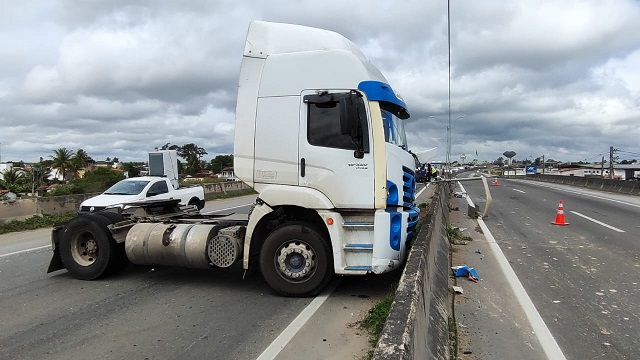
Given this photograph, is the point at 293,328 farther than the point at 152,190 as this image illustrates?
No

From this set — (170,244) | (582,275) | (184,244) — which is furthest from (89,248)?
(582,275)

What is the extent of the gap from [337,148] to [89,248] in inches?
174

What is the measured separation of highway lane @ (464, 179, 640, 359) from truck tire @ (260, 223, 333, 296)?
106 inches

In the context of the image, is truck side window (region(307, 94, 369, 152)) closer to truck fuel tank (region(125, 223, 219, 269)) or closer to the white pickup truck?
truck fuel tank (region(125, 223, 219, 269))

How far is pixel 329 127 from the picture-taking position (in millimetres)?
5887

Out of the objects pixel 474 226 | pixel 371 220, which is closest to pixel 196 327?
pixel 371 220

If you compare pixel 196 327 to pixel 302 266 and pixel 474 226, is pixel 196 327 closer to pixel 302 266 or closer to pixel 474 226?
pixel 302 266

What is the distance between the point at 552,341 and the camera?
4617 mm

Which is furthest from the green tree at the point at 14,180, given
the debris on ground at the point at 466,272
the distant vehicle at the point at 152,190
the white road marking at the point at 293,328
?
the debris on ground at the point at 466,272

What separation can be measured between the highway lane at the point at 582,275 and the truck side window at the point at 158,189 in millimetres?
10186

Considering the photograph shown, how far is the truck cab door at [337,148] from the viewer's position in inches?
226

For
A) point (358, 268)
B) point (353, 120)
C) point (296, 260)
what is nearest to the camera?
point (353, 120)

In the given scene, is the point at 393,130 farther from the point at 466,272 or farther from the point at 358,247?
the point at 466,272

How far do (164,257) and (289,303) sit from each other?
2.09 m
